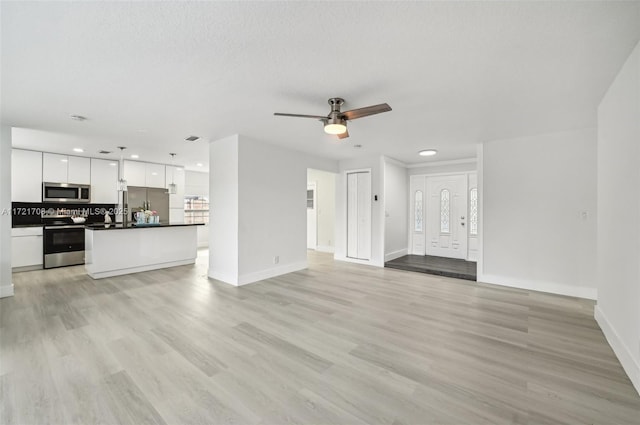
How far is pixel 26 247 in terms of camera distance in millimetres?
5457

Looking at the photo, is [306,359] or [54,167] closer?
[306,359]

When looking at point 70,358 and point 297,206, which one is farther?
point 297,206

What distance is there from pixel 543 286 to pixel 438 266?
1805 millimetres

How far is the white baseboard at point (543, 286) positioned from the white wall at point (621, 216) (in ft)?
4.47

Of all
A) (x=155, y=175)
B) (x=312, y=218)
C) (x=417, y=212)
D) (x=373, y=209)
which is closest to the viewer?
(x=373, y=209)

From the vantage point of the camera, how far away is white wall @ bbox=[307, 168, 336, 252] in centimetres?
804

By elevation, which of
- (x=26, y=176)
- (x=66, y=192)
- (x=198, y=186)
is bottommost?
(x=66, y=192)

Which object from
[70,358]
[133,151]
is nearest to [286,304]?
[70,358]

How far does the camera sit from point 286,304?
12.3ft

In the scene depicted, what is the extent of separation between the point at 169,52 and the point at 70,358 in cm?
273

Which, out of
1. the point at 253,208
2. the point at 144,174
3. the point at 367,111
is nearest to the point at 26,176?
the point at 144,174

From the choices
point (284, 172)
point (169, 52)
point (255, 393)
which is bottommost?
point (255, 393)

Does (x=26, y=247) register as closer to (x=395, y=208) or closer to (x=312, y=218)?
(x=312, y=218)

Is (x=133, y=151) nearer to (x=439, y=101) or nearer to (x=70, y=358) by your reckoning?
(x=70, y=358)
